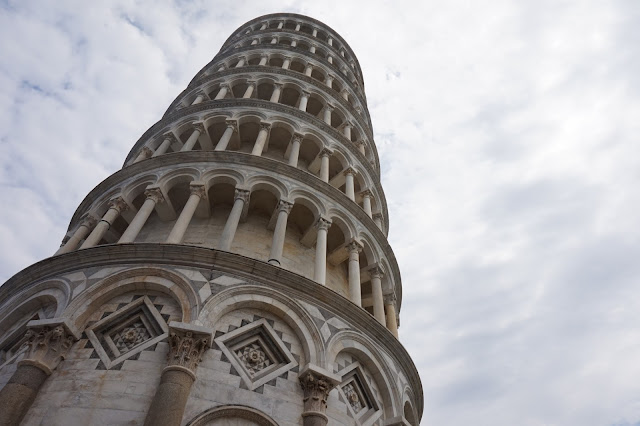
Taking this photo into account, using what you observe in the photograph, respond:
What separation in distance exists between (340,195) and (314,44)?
1476 centimetres

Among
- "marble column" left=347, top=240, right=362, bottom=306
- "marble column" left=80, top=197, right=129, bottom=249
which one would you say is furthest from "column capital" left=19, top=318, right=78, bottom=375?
"marble column" left=347, top=240, right=362, bottom=306

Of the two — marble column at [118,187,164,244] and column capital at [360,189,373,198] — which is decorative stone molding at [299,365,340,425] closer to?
marble column at [118,187,164,244]

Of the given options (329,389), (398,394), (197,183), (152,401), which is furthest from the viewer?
(197,183)

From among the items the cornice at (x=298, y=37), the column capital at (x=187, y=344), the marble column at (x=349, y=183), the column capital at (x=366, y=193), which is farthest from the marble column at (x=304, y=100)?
the column capital at (x=187, y=344)

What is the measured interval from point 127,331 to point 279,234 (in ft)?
13.8

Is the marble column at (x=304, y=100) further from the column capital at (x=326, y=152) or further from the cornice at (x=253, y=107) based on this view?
the column capital at (x=326, y=152)

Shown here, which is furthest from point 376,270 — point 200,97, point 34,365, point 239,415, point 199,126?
point 200,97

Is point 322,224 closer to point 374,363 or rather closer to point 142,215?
point 374,363

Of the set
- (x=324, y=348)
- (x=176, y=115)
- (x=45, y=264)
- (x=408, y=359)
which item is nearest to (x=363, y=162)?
(x=176, y=115)

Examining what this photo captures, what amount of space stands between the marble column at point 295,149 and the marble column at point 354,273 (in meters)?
3.28

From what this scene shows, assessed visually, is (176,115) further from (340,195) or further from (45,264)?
(45,264)

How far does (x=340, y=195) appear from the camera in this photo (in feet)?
48.2

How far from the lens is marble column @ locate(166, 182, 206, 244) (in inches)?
446

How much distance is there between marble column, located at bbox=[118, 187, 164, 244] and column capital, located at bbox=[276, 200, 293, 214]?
3.25 m
